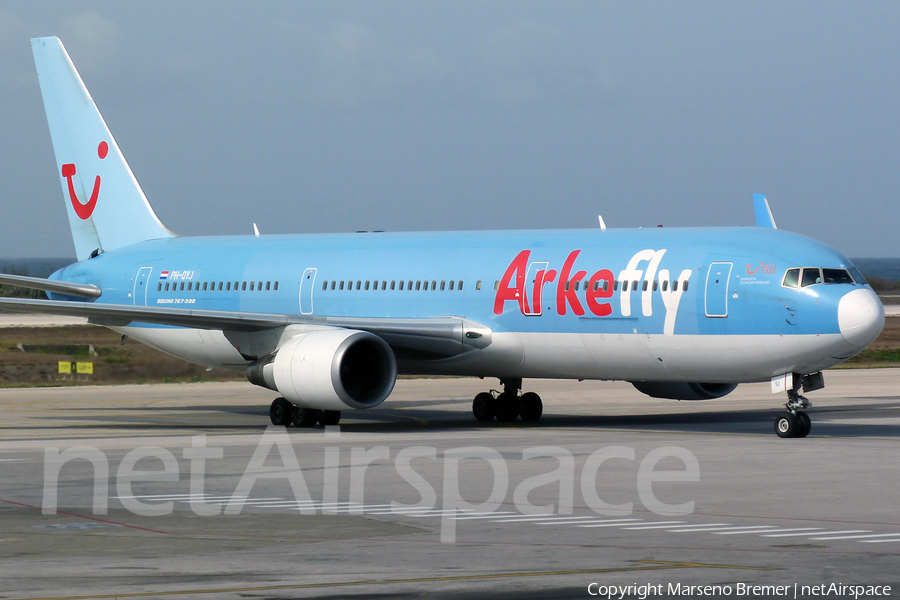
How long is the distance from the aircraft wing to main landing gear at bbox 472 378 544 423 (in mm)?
2752

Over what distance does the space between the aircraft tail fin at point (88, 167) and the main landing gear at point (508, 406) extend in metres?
10.2

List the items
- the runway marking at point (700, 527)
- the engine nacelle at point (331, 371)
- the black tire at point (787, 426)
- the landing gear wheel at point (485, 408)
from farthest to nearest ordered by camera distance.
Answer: the landing gear wheel at point (485, 408) < the engine nacelle at point (331, 371) < the black tire at point (787, 426) < the runway marking at point (700, 527)

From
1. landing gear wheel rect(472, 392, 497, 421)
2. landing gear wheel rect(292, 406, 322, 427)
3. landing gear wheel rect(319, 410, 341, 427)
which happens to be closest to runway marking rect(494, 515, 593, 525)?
landing gear wheel rect(292, 406, 322, 427)

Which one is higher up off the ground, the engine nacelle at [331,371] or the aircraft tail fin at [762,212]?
the aircraft tail fin at [762,212]

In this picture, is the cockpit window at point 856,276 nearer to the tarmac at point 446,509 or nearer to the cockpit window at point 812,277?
the cockpit window at point 812,277

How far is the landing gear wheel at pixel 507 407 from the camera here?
27.9 meters

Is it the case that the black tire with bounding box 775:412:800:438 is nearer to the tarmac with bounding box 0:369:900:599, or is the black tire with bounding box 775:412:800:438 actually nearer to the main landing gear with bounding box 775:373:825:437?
the main landing gear with bounding box 775:373:825:437

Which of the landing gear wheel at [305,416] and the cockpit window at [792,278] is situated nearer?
the cockpit window at [792,278]

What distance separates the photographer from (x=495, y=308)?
25141 millimetres

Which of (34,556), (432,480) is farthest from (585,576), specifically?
(432,480)

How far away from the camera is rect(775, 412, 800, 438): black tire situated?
21.8 metres

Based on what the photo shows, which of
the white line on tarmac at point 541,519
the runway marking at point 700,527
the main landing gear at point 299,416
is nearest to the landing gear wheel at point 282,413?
the main landing gear at point 299,416

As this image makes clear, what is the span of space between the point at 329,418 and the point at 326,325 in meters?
1.97

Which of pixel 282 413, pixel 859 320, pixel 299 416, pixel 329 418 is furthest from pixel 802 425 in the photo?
pixel 282 413
